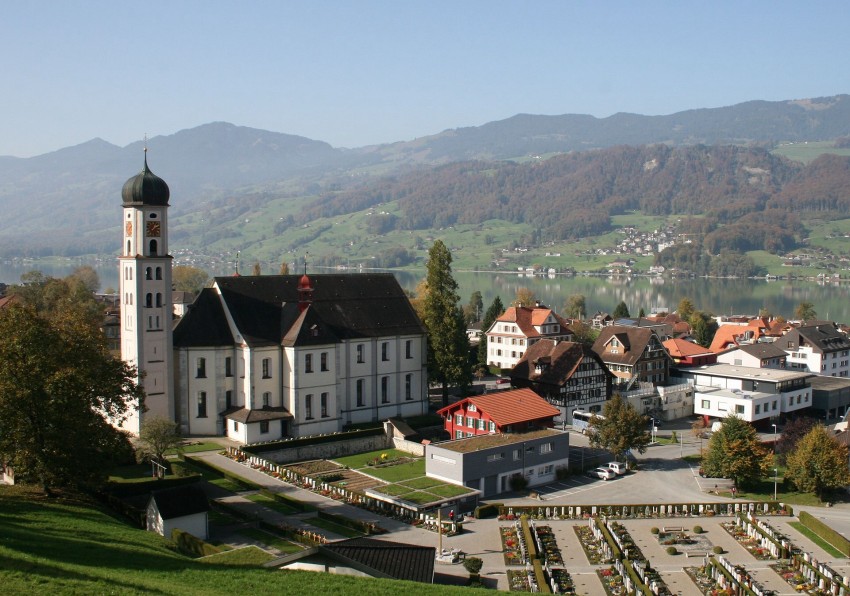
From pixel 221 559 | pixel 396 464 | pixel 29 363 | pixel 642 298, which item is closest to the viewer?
pixel 221 559

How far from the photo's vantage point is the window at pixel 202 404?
52.3 meters

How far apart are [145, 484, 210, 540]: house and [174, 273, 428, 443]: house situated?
15856 mm

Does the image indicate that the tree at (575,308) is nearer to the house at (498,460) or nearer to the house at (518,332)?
the house at (518,332)

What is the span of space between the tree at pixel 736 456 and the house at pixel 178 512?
25.6m

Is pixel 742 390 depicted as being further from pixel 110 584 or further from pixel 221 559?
pixel 110 584

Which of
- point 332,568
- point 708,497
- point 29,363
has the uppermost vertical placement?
point 29,363

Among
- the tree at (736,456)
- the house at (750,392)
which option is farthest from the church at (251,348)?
the house at (750,392)

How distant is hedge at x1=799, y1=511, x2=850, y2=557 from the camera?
3672 centimetres

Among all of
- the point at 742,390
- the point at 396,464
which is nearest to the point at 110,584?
the point at 396,464

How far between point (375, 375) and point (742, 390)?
25264mm

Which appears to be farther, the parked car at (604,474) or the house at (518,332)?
the house at (518,332)

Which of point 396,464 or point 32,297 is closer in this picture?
point 396,464

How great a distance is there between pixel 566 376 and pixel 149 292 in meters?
26.1

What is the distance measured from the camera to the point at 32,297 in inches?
3634
